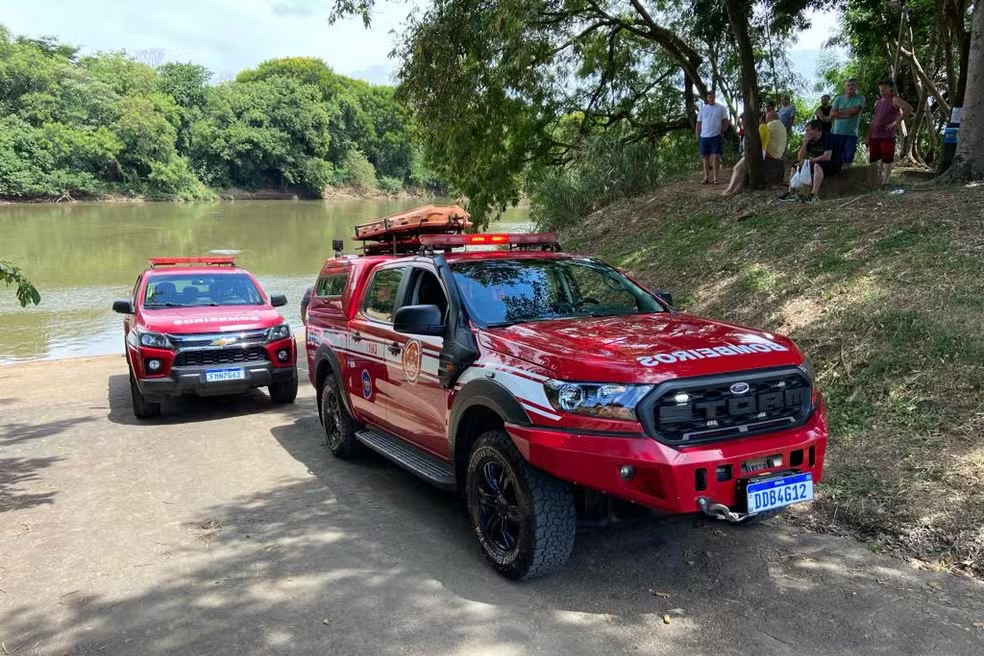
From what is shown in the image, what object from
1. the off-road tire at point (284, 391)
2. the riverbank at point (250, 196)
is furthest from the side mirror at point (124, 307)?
the riverbank at point (250, 196)

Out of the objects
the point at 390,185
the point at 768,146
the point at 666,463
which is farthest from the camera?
the point at 390,185

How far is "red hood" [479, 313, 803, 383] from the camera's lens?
3.74m

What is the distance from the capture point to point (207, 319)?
874cm

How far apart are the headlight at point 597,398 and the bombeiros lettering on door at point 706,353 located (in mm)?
174

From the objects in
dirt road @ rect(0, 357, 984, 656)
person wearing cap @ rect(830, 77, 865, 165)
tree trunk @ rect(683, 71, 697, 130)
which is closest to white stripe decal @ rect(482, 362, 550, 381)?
dirt road @ rect(0, 357, 984, 656)

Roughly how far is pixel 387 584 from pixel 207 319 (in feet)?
18.0

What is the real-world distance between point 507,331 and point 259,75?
357 ft

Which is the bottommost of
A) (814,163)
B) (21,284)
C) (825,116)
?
(21,284)

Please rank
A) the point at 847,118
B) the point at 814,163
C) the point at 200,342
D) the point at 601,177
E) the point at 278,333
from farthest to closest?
the point at 601,177
the point at 847,118
the point at 814,163
the point at 278,333
the point at 200,342

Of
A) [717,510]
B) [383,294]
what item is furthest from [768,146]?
[717,510]

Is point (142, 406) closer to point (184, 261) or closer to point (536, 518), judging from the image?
point (184, 261)

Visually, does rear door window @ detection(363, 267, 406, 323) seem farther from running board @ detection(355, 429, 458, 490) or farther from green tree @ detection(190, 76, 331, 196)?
green tree @ detection(190, 76, 331, 196)

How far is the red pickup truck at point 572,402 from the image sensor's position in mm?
3641

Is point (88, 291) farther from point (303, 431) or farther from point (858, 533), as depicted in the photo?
A: point (858, 533)
